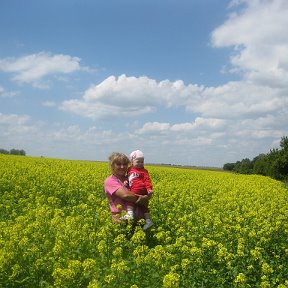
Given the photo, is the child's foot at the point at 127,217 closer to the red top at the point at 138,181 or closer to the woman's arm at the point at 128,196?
the woman's arm at the point at 128,196

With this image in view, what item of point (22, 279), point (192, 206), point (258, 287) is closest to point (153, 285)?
point (22, 279)

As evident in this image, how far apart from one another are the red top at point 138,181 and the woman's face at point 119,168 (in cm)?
16

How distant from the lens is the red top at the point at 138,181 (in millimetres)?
8430

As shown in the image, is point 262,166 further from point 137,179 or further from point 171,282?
point 171,282

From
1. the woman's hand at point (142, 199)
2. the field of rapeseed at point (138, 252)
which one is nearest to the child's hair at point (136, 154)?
the woman's hand at point (142, 199)

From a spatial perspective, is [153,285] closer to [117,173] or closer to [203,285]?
[203,285]

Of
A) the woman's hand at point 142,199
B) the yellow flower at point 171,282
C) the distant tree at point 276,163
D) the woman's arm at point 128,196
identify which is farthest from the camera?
the distant tree at point 276,163

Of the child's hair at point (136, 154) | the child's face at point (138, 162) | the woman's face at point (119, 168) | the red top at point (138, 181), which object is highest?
the child's hair at point (136, 154)

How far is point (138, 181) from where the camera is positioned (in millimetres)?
8469

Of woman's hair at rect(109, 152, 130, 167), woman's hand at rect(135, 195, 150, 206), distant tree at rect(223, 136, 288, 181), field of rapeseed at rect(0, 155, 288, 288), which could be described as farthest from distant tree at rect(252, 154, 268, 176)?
woman's hair at rect(109, 152, 130, 167)

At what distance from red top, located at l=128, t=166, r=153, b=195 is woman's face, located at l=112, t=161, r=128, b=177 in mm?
163

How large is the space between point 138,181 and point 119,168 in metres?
0.43

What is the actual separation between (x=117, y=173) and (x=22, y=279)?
10.5 ft

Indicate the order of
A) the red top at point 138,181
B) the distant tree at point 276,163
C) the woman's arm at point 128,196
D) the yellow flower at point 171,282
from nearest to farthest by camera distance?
the yellow flower at point 171,282, the woman's arm at point 128,196, the red top at point 138,181, the distant tree at point 276,163
